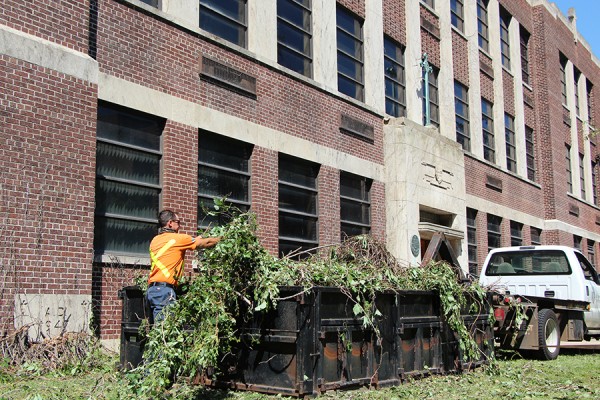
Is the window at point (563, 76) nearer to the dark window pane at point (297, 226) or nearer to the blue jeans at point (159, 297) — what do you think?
the dark window pane at point (297, 226)

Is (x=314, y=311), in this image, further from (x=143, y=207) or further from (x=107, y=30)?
(x=107, y=30)

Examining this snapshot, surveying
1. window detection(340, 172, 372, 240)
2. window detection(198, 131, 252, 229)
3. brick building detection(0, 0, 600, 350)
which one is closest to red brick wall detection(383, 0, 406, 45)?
brick building detection(0, 0, 600, 350)

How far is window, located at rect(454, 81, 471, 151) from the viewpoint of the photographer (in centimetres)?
2322

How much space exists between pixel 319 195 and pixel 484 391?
325 inches

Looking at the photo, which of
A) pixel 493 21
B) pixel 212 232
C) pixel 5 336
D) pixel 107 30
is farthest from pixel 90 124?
pixel 493 21

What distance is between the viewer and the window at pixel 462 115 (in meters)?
23.2

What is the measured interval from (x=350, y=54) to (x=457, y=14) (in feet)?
25.7

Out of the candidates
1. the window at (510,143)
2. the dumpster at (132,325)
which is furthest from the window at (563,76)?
the dumpster at (132,325)

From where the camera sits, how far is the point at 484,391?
8.05m

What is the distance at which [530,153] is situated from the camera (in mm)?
29141

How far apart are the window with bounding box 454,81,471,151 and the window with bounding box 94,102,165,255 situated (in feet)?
44.0

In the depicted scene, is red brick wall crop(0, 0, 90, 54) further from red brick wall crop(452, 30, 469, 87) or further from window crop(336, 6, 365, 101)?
red brick wall crop(452, 30, 469, 87)

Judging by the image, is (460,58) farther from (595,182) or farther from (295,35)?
(595,182)

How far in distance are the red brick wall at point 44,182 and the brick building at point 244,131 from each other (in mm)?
23
